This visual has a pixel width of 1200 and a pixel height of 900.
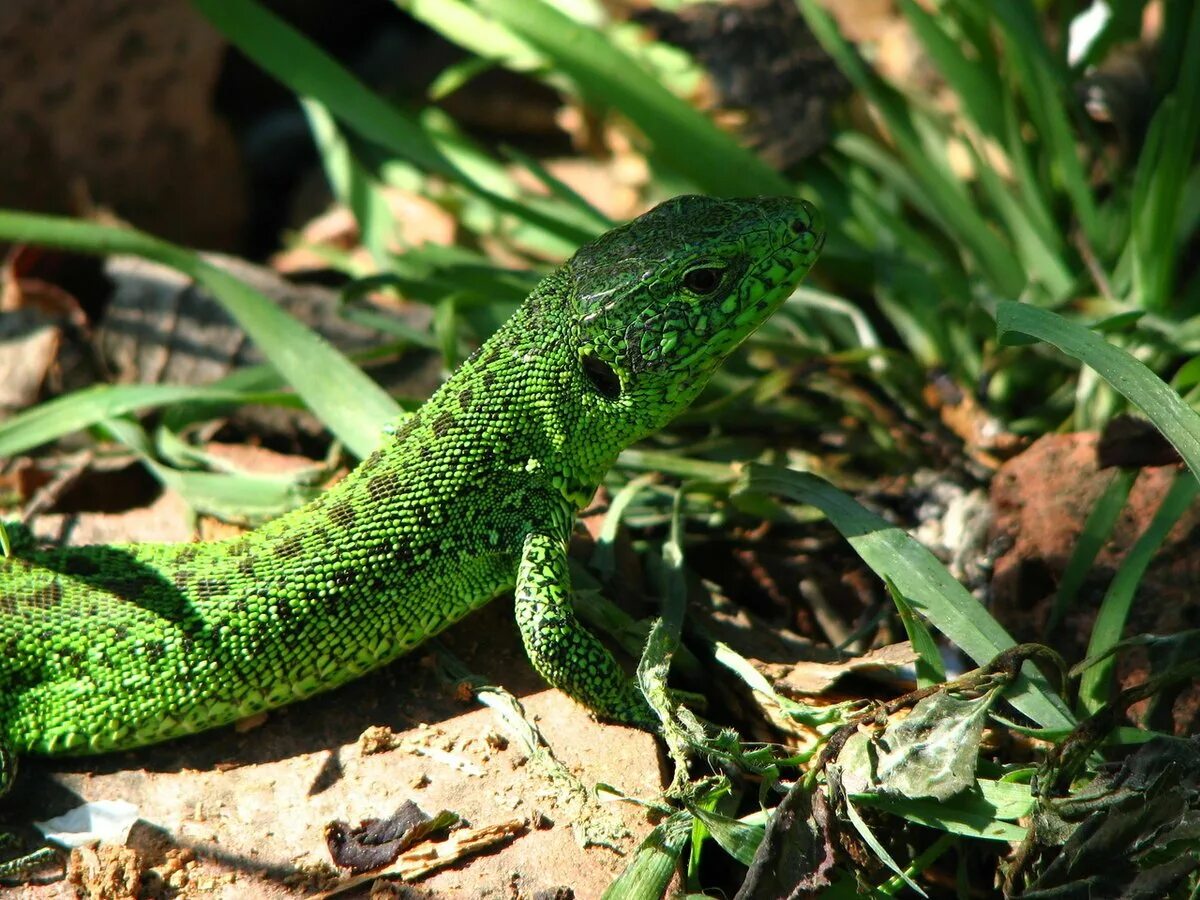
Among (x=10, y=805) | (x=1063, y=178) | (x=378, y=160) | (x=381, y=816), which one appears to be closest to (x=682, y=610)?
(x=381, y=816)

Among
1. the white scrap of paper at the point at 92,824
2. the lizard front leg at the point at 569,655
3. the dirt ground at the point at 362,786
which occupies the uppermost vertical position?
the lizard front leg at the point at 569,655

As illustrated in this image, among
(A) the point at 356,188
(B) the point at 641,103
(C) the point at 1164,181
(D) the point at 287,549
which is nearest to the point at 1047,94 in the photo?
(C) the point at 1164,181

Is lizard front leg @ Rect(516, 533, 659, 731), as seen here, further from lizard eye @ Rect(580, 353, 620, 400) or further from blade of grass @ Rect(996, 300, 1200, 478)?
blade of grass @ Rect(996, 300, 1200, 478)

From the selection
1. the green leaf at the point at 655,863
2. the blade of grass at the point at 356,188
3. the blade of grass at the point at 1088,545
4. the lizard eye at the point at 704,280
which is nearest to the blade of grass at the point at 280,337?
the blade of grass at the point at 356,188

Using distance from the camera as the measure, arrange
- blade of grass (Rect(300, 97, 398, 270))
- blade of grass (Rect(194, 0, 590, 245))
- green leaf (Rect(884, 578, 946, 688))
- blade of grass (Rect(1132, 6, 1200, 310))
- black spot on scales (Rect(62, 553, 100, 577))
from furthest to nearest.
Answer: blade of grass (Rect(300, 97, 398, 270)) < blade of grass (Rect(194, 0, 590, 245)) < blade of grass (Rect(1132, 6, 1200, 310)) < black spot on scales (Rect(62, 553, 100, 577)) < green leaf (Rect(884, 578, 946, 688))

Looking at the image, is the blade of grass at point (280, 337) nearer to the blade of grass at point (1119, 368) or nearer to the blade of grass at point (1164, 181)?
the blade of grass at point (1119, 368)

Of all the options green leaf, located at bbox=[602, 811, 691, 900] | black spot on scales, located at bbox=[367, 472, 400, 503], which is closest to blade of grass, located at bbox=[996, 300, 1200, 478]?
green leaf, located at bbox=[602, 811, 691, 900]

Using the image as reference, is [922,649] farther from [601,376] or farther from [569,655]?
[601,376]
